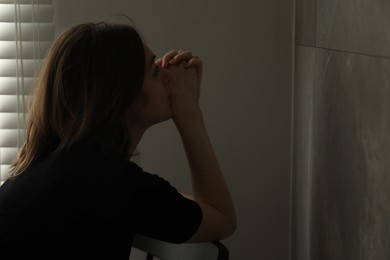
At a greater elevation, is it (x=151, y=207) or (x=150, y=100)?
(x=150, y=100)

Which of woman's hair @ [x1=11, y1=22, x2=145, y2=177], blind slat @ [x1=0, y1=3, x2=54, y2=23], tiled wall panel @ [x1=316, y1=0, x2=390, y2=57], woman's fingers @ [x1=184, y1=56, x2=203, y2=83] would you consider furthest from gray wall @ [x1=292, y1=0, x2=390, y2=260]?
blind slat @ [x1=0, y1=3, x2=54, y2=23]

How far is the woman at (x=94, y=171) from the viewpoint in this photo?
1.01 metres

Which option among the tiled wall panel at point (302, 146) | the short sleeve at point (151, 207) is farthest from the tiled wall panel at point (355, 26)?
the short sleeve at point (151, 207)

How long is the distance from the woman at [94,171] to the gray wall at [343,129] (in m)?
0.21

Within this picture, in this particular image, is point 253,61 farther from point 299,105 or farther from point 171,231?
point 171,231

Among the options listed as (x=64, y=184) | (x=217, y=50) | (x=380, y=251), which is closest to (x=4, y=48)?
(x=217, y=50)

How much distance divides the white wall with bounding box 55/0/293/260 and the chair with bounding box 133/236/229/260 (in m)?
0.46

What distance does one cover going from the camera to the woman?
1010 mm

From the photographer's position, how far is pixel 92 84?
1.05 meters

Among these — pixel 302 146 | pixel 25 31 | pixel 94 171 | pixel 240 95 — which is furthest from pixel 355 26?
pixel 25 31

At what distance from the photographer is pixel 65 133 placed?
1.08 m

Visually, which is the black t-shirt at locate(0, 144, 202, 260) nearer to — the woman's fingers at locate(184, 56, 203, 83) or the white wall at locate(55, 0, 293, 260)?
the woman's fingers at locate(184, 56, 203, 83)

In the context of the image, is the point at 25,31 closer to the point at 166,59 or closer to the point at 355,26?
the point at 166,59

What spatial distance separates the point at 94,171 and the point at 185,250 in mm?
348
